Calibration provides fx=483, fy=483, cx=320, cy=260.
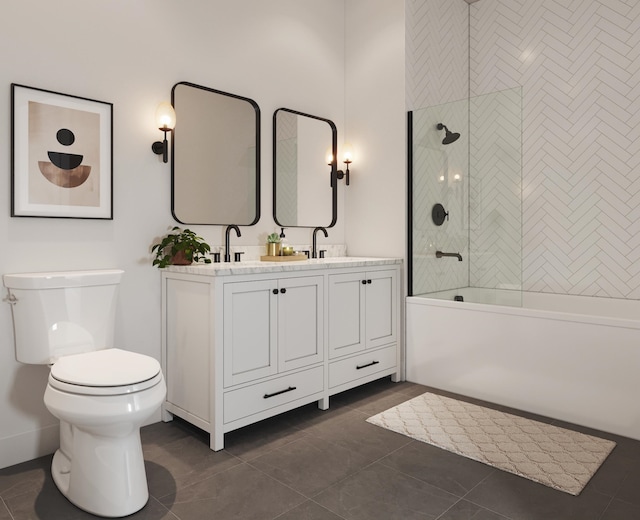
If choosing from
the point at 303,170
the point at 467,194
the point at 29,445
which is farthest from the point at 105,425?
the point at 467,194

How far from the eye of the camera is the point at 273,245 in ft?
9.70

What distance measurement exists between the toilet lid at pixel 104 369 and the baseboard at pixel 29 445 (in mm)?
508

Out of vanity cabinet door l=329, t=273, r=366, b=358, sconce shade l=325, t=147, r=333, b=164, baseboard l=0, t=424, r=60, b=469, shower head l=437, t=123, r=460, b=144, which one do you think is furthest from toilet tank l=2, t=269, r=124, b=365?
shower head l=437, t=123, r=460, b=144

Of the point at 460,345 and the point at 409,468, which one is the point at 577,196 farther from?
the point at 409,468

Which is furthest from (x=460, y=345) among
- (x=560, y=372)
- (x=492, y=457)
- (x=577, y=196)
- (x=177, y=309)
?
(x=177, y=309)

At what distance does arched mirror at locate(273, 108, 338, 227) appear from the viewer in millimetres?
3178

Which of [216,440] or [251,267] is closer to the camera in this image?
[216,440]

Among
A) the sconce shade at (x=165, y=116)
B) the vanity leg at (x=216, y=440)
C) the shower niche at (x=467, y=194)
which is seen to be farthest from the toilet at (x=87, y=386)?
the shower niche at (x=467, y=194)

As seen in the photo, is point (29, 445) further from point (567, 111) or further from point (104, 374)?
point (567, 111)

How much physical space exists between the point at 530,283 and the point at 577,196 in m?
0.70

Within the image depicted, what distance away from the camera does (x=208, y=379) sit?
228 centimetres

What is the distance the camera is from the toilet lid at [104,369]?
1.68 metres

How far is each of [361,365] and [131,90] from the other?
79.4 inches

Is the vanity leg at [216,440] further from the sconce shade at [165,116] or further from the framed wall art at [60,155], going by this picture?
the sconce shade at [165,116]
